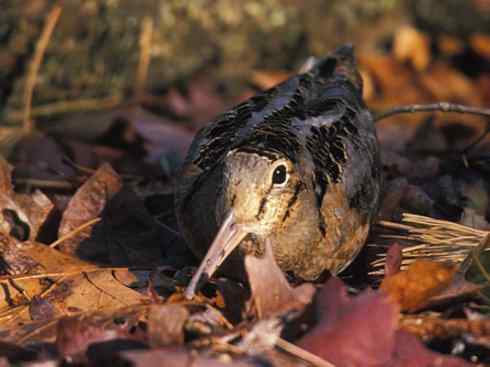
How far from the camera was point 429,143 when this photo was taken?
6293 mm

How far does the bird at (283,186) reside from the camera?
3617 mm

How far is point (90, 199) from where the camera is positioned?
462 cm

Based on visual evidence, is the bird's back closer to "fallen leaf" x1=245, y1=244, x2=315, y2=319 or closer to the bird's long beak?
the bird's long beak

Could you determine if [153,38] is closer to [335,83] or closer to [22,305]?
[335,83]

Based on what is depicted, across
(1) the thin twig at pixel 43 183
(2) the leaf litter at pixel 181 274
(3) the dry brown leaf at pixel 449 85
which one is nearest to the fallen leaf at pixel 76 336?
(2) the leaf litter at pixel 181 274

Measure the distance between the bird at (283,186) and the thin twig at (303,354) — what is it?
534 mm

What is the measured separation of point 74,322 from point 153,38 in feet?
14.8

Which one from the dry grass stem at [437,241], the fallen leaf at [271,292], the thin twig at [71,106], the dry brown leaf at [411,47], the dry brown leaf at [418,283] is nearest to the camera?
the fallen leaf at [271,292]

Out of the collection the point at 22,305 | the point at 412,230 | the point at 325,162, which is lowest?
the point at 22,305

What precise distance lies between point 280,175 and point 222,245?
16.2 inches

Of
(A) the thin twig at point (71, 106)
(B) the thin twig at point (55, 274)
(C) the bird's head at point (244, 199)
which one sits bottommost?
(B) the thin twig at point (55, 274)

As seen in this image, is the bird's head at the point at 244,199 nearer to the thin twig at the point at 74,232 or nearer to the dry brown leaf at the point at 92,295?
the dry brown leaf at the point at 92,295

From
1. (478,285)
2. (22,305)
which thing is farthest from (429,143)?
(22,305)

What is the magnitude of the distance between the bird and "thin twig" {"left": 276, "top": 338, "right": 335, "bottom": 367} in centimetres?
53
